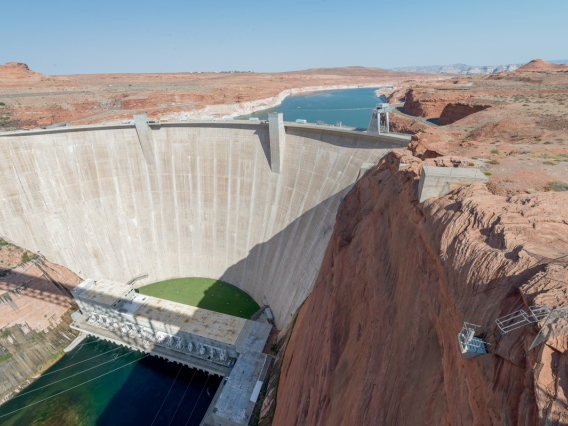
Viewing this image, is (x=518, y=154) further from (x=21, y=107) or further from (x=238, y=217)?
(x=21, y=107)

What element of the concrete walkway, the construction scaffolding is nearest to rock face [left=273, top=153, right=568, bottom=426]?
the construction scaffolding

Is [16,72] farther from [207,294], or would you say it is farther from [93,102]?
[207,294]

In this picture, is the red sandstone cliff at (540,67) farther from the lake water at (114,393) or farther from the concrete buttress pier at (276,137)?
the lake water at (114,393)

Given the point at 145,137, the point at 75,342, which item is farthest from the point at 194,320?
the point at 145,137

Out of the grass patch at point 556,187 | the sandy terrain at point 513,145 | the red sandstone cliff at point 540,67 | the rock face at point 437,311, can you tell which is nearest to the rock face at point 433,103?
the sandy terrain at point 513,145

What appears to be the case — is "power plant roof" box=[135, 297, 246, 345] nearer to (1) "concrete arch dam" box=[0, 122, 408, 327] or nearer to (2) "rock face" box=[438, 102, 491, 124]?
(1) "concrete arch dam" box=[0, 122, 408, 327]

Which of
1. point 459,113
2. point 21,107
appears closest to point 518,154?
point 459,113
